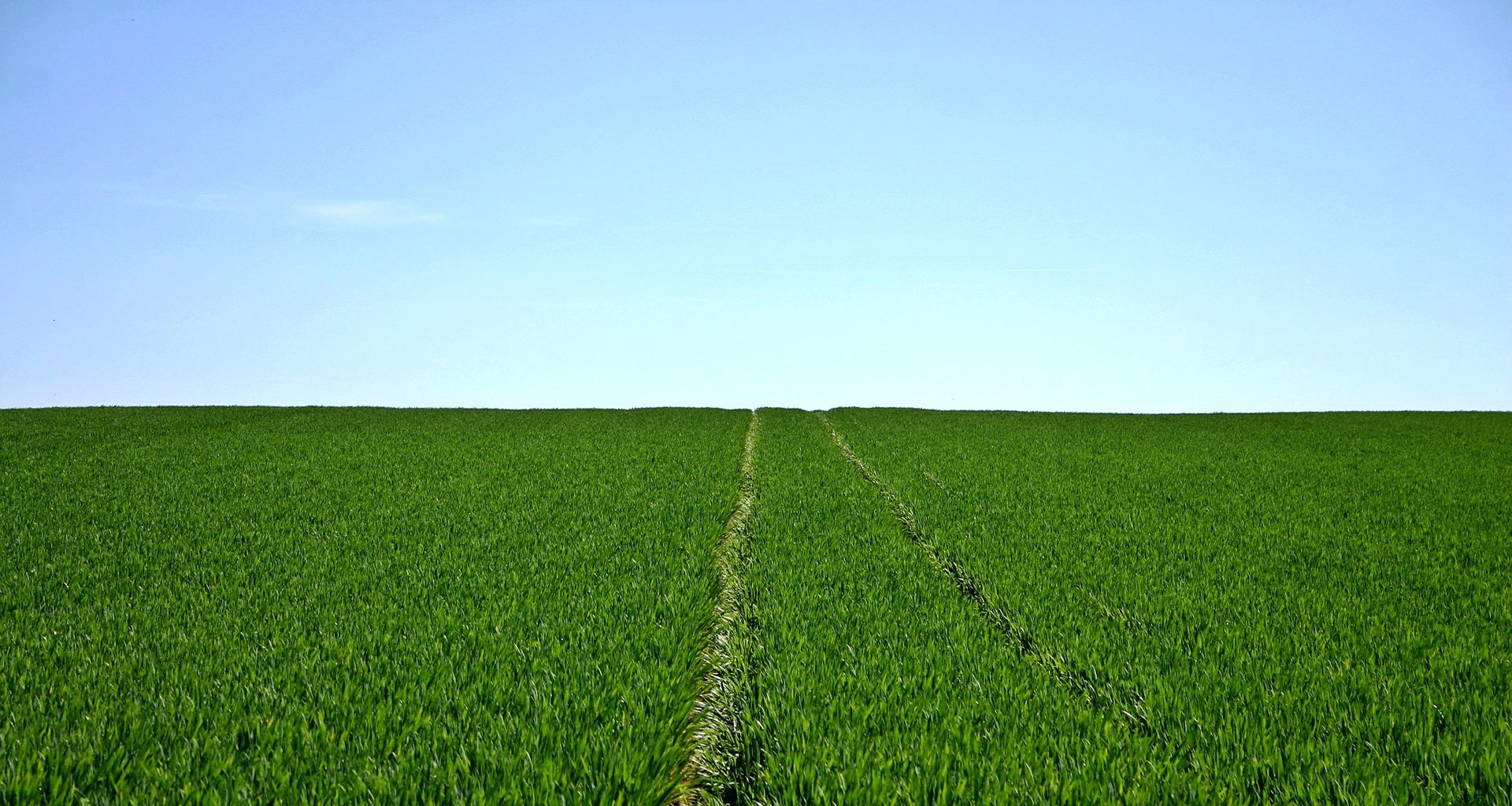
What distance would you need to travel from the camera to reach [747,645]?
4945 millimetres

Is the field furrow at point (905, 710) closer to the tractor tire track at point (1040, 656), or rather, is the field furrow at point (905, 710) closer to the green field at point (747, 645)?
the green field at point (747, 645)

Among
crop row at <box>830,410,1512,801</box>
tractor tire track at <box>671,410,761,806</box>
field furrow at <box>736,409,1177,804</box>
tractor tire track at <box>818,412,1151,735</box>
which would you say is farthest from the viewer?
tractor tire track at <box>818,412,1151,735</box>

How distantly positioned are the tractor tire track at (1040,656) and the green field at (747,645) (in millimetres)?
31

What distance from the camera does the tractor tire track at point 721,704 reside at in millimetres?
3570

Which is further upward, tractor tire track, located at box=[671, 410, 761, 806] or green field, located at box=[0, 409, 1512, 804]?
green field, located at box=[0, 409, 1512, 804]

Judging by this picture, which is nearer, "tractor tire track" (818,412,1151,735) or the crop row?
the crop row

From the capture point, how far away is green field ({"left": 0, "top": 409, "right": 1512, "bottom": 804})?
3281mm

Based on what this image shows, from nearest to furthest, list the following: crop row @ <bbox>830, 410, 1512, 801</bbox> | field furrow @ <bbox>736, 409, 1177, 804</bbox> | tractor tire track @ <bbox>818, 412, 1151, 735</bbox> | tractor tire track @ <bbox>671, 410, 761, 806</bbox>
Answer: field furrow @ <bbox>736, 409, 1177, 804</bbox>
crop row @ <bbox>830, 410, 1512, 801</bbox>
tractor tire track @ <bbox>671, 410, 761, 806</bbox>
tractor tire track @ <bbox>818, 412, 1151, 735</bbox>

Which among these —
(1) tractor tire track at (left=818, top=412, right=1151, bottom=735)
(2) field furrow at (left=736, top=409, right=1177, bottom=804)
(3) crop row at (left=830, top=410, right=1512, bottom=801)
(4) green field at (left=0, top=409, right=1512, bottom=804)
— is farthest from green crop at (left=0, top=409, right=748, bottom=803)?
(3) crop row at (left=830, top=410, right=1512, bottom=801)

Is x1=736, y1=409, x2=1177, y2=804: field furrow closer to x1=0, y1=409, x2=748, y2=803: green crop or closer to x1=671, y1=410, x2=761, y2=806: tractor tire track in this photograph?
x1=671, y1=410, x2=761, y2=806: tractor tire track

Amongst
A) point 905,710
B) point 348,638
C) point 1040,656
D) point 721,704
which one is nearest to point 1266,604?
point 1040,656

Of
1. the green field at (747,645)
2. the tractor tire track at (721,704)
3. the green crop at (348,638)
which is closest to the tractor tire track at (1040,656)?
the green field at (747,645)

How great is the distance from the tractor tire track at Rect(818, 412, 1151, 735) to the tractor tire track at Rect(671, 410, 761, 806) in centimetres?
175

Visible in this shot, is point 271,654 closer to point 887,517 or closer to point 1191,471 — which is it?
point 887,517
